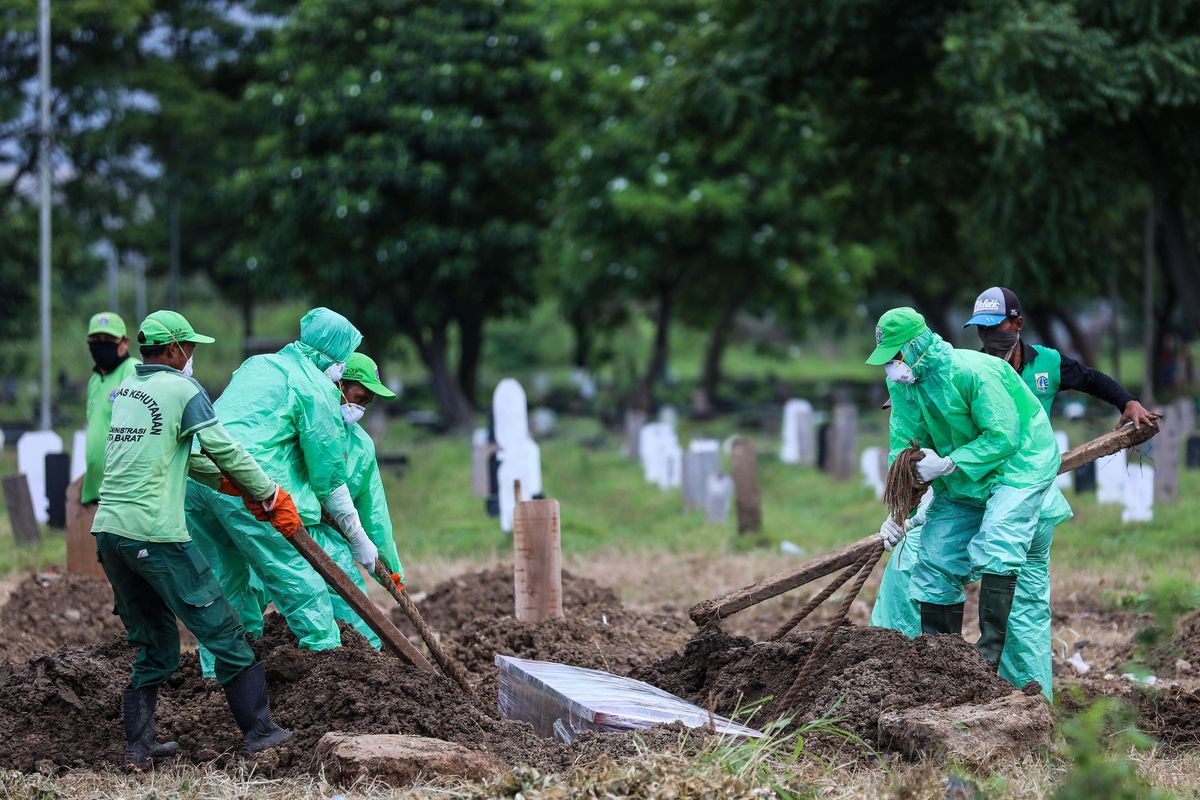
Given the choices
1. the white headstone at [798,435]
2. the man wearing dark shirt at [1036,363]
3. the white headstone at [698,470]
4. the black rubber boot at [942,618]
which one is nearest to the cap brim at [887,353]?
the man wearing dark shirt at [1036,363]

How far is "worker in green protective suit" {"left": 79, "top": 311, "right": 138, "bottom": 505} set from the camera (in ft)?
29.1

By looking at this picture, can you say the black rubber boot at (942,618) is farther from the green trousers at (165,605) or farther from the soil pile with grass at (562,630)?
the green trousers at (165,605)

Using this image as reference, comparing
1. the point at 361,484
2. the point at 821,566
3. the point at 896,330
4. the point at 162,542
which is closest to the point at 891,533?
the point at 821,566

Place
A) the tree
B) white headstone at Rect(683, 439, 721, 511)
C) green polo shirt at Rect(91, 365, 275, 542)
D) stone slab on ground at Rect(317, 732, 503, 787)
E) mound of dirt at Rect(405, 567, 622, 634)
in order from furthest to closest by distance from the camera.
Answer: the tree
white headstone at Rect(683, 439, 721, 511)
mound of dirt at Rect(405, 567, 622, 634)
green polo shirt at Rect(91, 365, 275, 542)
stone slab on ground at Rect(317, 732, 503, 787)

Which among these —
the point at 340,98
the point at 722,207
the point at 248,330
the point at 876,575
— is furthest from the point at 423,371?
the point at 876,575

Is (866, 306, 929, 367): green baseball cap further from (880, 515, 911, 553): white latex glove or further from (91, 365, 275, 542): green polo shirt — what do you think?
(91, 365, 275, 542): green polo shirt

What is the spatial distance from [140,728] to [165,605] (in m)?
0.46

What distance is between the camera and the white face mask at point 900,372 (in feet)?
19.7

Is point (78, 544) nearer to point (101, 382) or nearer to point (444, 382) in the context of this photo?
point (101, 382)

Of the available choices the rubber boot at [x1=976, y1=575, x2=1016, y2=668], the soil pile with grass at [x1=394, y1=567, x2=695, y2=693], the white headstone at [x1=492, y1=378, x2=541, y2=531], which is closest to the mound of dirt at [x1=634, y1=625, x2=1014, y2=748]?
the rubber boot at [x1=976, y1=575, x2=1016, y2=668]

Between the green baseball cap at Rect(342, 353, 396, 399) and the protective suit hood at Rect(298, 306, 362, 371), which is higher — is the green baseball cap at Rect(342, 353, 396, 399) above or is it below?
below

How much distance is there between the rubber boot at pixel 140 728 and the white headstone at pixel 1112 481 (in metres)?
9.45

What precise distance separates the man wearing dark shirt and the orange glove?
306 centimetres

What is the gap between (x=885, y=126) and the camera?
749 inches
